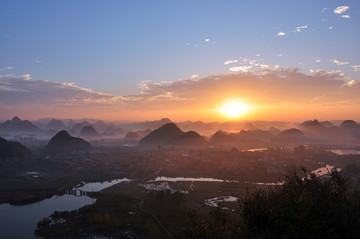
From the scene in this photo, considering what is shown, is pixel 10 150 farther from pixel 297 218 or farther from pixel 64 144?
pixel 297 218

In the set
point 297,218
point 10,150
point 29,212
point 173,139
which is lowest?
point 29,212

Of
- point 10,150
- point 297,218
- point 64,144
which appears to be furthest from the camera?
point 64,144

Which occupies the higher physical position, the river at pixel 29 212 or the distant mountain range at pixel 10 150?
the distant mountain range at pixel 10 150

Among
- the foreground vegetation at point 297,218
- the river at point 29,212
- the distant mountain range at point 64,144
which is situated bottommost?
the river at point 29,212

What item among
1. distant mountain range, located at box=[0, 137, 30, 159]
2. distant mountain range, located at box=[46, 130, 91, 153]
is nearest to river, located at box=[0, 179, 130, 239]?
distant mountain range, located at box=[0, 137, 30, 159]

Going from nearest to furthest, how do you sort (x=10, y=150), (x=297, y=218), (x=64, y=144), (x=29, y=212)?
(x=297, y=218), (x=29, y=212), (x=10, y=150), (x=64, y=144)

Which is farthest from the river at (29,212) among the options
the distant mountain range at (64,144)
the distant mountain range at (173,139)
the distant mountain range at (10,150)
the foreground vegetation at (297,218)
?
the distant mountain range at (173,139)

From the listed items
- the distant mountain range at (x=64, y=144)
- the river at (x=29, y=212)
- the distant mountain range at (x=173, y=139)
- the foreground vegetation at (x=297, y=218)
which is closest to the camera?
the foreground vegetation at (x=297, y=218)

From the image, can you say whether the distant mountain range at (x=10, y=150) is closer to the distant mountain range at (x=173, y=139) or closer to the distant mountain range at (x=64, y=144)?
the distant mountain range at (x=64, y=144)

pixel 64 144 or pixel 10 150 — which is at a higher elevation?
pixel 10 150

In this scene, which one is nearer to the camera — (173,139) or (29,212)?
(29,212)

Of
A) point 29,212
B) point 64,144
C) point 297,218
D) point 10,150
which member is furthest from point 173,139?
point 297,218
